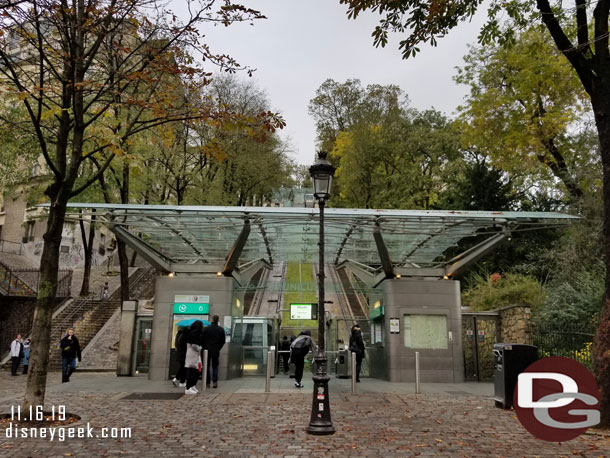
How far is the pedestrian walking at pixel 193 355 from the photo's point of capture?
11.8 meters

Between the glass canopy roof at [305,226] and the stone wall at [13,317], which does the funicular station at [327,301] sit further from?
the stone wall at [13,317]

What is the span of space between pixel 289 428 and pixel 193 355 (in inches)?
176

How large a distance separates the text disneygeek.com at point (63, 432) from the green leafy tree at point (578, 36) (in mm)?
7605

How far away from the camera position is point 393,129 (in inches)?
1464

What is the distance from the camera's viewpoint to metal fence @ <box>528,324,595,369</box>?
13.8m

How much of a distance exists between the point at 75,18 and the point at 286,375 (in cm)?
1423

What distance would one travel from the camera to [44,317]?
28.3ft

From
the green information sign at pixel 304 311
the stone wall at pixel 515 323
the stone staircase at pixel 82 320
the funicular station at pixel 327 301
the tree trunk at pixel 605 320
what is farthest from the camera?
the stone staircase at pixel 82 320

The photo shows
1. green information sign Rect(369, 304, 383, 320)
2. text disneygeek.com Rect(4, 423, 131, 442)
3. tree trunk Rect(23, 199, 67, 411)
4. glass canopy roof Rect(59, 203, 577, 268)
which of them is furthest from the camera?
green information sign Rect(369, 304, 383, 320)

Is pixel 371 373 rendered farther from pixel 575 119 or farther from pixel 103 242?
pixel 103 242

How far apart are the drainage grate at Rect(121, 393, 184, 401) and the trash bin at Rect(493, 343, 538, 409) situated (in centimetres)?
706

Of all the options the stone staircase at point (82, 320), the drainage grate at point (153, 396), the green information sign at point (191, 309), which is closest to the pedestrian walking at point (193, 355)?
the drainage grate at point (153, 396)

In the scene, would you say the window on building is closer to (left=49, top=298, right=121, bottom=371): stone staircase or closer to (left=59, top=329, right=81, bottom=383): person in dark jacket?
(left=59, top=329, right=81, bottom=383): person in dark jacket

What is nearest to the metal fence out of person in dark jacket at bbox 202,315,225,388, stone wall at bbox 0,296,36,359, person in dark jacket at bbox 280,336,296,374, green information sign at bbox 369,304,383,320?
green information sign at bbox 369,304,383,320
